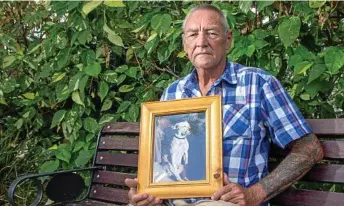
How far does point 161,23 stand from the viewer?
2.78 meters

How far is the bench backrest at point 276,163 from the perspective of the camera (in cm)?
206

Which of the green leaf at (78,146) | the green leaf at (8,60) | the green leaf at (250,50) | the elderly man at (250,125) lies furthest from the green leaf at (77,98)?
the elderly man at (250,125)

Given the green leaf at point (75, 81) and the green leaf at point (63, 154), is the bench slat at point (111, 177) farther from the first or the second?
the green leaf at point (75, 81)

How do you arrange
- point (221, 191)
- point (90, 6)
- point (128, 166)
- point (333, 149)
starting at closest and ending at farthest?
point (221, 191) → point (333, 149) → point (128, 166) → point (90, 6)

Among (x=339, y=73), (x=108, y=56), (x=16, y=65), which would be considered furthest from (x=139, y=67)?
(x=339, y=73)

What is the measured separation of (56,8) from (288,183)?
173 cm

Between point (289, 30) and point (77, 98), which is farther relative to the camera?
point (77, 98)

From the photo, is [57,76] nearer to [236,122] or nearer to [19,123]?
[19,123]

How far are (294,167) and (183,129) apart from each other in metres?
0.42

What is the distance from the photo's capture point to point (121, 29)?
3.14 m

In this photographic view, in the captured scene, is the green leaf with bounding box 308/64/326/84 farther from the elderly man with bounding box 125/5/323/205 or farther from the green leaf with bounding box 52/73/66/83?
the green leaf with bounding box 52/73/66/83

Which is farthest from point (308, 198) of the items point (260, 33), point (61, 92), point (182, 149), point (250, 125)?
point (61, 92)

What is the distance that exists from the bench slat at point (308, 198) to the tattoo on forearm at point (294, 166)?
152 millimetres

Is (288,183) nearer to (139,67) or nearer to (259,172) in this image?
(259,172)
